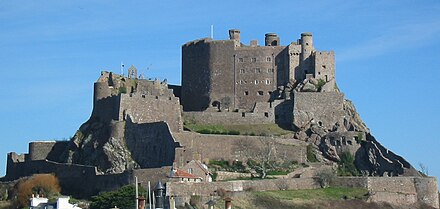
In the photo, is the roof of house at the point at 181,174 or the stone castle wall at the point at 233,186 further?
the roof of house at the point at 181,174

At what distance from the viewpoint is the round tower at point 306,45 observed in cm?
10581

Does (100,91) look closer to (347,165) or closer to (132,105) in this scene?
(132,105)

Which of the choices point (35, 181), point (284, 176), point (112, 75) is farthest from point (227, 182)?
point (112, 75)

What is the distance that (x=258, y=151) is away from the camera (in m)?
97.1

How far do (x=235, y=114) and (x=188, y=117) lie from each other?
3.82m

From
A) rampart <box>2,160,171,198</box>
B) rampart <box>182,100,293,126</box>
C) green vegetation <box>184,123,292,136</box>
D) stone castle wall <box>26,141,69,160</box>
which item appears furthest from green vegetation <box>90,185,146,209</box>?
rampart <box>182,100,293,126</box>

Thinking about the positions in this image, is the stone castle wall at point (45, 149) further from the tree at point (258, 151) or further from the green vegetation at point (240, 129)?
the tree at point (258, 151)

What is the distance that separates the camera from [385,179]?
93.4 meters

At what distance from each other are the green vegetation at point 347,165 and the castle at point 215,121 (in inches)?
18.3

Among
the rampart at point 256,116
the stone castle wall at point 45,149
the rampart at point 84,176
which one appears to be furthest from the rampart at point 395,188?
the stone castle wall at point 45,149

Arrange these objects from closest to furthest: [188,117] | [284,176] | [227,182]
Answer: [227,182] < [284,176] < [188,117]

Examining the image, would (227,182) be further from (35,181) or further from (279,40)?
(279,40)

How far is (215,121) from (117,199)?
22854 millimetres

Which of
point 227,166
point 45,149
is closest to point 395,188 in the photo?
point 227,166
